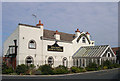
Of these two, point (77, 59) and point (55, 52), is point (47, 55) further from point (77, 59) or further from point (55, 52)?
point (77, 59)

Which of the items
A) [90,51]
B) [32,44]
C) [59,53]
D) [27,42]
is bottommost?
[59,53]

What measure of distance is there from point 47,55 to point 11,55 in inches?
259

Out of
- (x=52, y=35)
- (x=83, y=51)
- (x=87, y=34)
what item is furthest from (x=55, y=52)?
(x=87, y=34)

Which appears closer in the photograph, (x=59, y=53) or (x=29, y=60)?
(x=29, y=60)

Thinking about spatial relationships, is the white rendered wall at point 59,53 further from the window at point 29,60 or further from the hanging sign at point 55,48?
the window at point 29,60

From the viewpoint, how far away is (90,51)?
33.0 m

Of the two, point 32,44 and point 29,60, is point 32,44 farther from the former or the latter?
point 29,60

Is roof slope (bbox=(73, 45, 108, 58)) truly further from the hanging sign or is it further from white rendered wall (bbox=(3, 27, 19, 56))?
white rendered wall (bbox=(3, 27, 19, 56))

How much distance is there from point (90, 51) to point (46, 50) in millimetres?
9886

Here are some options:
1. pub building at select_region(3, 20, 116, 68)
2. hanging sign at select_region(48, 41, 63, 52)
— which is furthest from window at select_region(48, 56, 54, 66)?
hanging sign at select_region(48, 41, 63, 52)

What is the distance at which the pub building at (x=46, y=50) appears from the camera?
26245 millimetres

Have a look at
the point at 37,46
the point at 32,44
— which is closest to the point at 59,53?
the point at 37,46

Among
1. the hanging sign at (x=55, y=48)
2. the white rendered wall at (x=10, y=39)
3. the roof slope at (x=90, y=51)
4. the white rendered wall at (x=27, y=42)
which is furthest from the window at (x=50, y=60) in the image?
the white rendered wall at (x=10, y=39)

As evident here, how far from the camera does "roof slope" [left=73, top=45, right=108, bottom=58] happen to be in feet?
102
